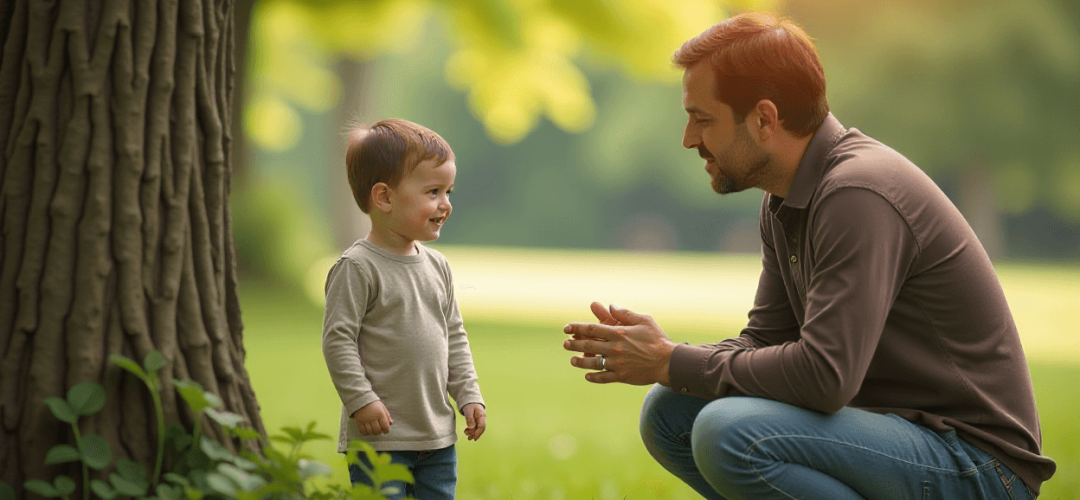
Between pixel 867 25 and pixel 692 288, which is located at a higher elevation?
pixel 867 25

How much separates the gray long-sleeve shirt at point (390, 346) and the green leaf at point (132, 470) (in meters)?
0.52

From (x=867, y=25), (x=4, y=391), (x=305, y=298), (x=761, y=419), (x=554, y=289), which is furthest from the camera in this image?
(x=867, y=25)

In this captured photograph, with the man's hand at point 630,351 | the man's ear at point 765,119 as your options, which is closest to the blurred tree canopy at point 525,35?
the man's ear at point 765,119

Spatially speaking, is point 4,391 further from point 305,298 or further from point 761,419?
point 305,298

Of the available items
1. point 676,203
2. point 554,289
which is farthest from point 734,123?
point 676,203

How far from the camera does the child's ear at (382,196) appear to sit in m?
2.76

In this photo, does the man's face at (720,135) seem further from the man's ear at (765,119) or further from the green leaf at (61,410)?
the green leaf at (61,410)

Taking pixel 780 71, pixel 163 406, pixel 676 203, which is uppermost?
pixel 780 71

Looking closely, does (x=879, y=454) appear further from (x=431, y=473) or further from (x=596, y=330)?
(x=431, y=473)

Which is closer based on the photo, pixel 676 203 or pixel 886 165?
pixel 886 165

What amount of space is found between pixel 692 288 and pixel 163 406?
18.8 meters

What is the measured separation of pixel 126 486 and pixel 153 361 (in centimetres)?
30

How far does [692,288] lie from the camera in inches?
813

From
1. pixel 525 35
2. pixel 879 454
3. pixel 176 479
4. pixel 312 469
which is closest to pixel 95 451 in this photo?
pixel 176 479
